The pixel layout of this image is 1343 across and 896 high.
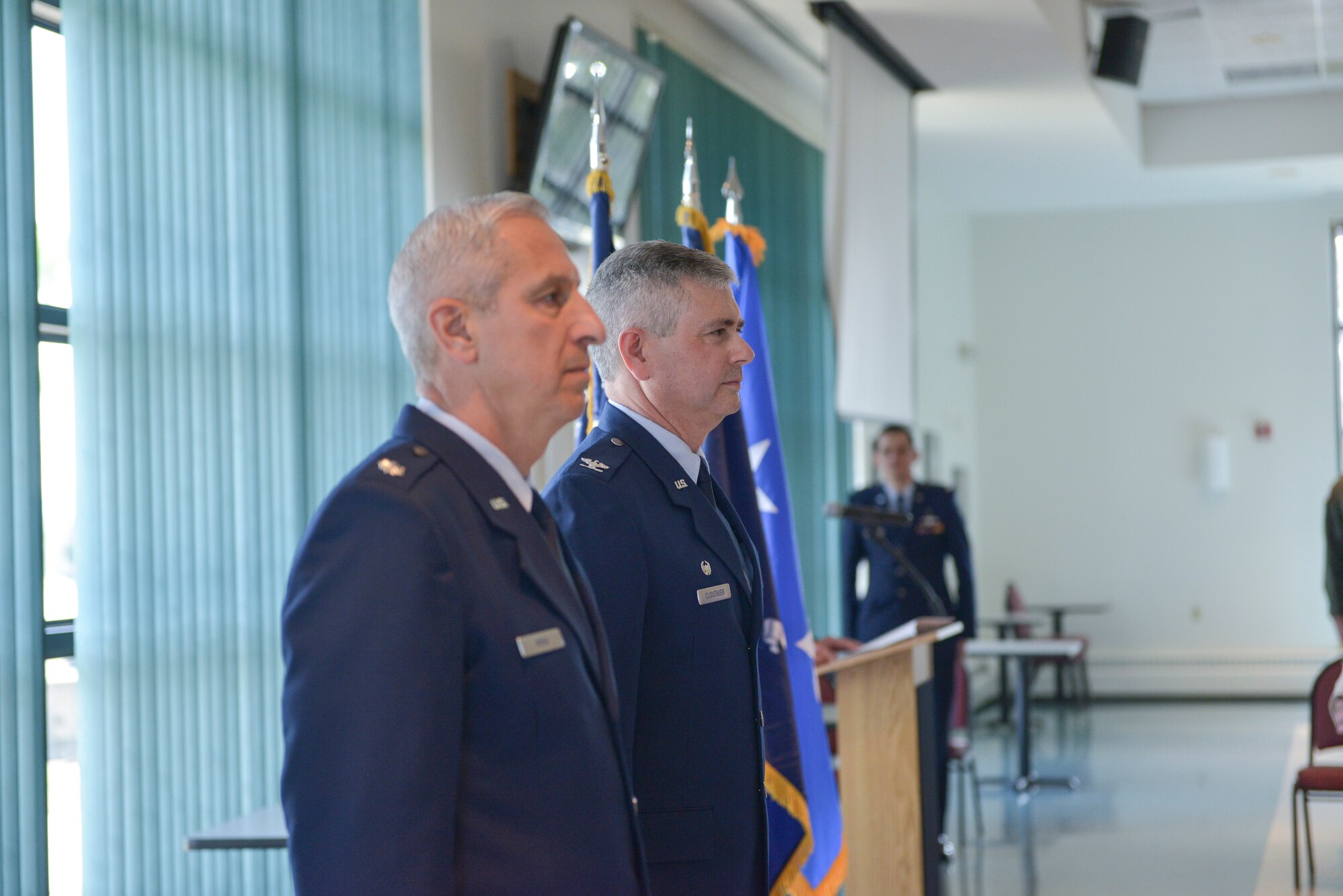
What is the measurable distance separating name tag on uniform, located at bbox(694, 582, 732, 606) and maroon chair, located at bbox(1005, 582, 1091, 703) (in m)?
8.68

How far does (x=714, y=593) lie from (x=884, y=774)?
87.8 inches

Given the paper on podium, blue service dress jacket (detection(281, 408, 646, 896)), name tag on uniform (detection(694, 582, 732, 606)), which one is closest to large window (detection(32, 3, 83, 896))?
name tag on uniform (detection(694, 582, 732, 606))

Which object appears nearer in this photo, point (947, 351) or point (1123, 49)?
point (1123, 49)

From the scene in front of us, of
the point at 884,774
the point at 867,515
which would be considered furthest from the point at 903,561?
the point at 884,774

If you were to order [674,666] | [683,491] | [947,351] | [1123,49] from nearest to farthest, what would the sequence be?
1. [674,666]
2. [683,491]
3. [1123,49]
4. [947,351]

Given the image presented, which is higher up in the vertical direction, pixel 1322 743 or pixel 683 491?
pixel 683 491

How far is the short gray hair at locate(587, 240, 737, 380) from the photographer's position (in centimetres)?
215

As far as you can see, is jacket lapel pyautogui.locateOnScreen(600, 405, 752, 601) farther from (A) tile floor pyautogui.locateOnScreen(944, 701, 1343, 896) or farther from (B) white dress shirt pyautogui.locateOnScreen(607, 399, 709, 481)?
(A) tile floor pyautogui.locateOnScreen(944, 701, 1343, 896)

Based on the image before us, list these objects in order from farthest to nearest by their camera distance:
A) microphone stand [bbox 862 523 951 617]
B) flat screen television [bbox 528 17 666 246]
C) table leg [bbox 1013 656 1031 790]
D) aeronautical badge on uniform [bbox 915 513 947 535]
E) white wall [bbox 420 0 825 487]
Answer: table leg [bbox 1013 656 1031 790], aeronautical badge on uniform [bbox 915 513 947 535], flat screen television [bbox 528 17 666 246], microphone stand [bbox 862 523 951 617], white wall [bbox 420 0 825 487]

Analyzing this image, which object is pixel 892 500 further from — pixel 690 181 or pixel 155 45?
pixel 155 45

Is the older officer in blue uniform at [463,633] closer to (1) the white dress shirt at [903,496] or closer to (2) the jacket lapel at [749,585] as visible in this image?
(2) the jacket lapel at [749,585]

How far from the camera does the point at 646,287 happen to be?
2.16 meters

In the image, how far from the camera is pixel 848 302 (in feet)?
23.5

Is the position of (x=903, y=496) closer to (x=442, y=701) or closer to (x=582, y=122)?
(x=582, y=122)
